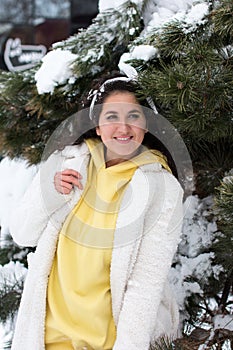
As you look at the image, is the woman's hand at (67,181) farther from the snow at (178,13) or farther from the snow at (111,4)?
the snow at (111,4)

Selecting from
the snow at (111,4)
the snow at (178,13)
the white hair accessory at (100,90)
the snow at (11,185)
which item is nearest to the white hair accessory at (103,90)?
the white hair accessory at (100,90)

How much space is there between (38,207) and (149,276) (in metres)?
0.26

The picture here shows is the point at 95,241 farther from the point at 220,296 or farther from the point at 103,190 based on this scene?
the point at 220,296

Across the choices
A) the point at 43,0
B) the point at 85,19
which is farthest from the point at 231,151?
the point at 43,0

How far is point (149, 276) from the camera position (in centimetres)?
114

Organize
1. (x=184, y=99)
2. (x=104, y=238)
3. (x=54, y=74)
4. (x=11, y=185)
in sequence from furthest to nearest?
(x=11, y=185), (x=54, y=74), (x=104, y=238), (x=184, y=99)

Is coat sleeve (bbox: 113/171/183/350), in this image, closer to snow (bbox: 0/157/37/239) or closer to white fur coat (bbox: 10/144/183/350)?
white fur coat (bbox: 10/144/183/350)

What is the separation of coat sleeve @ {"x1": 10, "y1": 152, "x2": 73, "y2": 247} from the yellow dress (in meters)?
0.04

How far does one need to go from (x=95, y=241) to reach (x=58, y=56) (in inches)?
18.1

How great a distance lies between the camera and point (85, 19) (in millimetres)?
4637

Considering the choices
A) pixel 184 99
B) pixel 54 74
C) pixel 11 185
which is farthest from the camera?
pixel 11 185

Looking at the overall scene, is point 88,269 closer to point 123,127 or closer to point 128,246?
point 128,246

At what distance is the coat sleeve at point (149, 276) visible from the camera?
1.13m

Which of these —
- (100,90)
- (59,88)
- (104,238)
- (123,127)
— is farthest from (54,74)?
(104,238)
